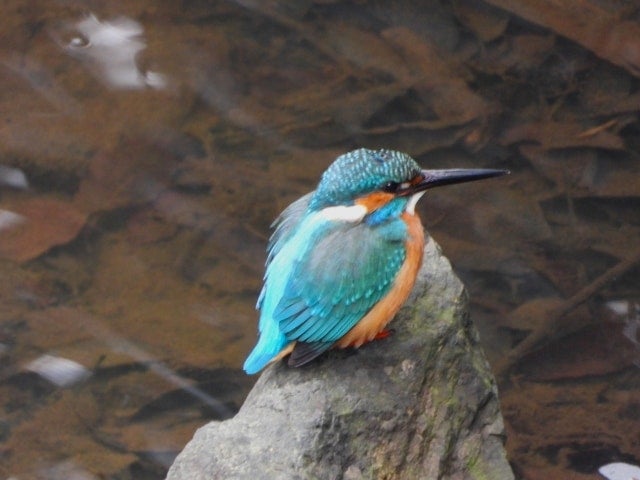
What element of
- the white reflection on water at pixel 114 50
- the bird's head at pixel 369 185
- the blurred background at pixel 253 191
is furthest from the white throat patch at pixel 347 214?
the white reflection on water at pixel 114 50

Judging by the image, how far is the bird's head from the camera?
Answer: 132 inches

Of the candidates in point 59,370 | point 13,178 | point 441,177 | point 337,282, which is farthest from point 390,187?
point 13,178

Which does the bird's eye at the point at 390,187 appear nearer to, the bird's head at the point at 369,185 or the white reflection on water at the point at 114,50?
the bird's head at the point at 369,185

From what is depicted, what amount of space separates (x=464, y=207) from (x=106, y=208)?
188 centimetres

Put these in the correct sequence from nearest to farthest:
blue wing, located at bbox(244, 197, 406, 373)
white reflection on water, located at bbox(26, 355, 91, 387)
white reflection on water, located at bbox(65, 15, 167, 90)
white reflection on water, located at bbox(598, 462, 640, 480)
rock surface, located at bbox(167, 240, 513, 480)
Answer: rock surface, located at bbox(167, 240, 513, 480) → blue wing, located at bbox(244, 197, 406, 373) → white reflection on water, located at bbox(598, 462, 640, 480) → white reflection on water, located at bbox(26, 355, 91, 387) → white reflection on water, located at bbox(65, 15, 167, 90)

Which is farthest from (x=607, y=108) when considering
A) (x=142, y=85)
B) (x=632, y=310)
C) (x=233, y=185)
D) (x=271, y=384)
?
(x=271, y=384)

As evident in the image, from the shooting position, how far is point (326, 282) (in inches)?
130

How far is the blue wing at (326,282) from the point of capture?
10.7ft

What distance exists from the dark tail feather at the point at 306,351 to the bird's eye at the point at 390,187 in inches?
20.2

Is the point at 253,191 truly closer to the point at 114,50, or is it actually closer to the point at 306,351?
the point at 114,50

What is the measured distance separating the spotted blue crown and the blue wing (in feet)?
0.28

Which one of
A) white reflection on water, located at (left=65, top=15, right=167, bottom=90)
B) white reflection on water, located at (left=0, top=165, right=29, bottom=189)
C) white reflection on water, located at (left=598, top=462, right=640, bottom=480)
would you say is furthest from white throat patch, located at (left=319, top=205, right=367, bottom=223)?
white reflection on water, located at (left=65, top=15, right=167, bottom=90)

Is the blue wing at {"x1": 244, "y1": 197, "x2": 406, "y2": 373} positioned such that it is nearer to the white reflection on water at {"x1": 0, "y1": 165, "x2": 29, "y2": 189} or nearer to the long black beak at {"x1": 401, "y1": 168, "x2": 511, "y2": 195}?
the long black beak at {"x1": 401, "y1": 168, "x2": 511, "y2": 195}

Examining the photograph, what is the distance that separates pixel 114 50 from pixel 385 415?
4048 mm
